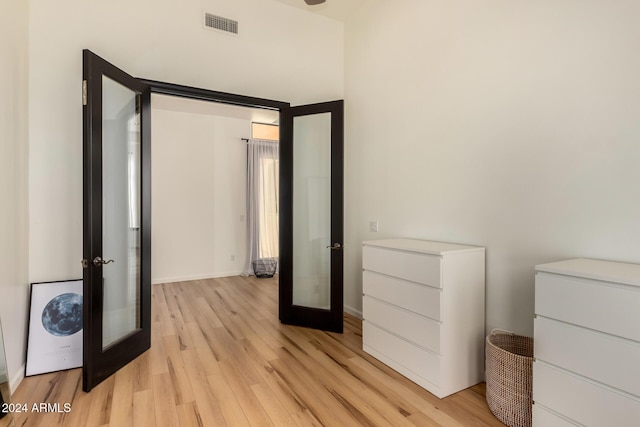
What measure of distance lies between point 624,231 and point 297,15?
11.7 feet

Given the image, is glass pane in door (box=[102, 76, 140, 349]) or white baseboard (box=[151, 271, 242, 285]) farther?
white baseboard (box=[151, 271, 242, 285])

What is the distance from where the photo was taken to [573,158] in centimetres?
181

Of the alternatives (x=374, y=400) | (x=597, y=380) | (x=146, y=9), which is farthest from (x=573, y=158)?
(x=146, y=9)

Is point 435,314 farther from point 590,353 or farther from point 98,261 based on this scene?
point 98,261

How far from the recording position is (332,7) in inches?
141

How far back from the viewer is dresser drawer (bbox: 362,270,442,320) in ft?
6.95

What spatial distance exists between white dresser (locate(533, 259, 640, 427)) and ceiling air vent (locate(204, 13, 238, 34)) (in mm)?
3392

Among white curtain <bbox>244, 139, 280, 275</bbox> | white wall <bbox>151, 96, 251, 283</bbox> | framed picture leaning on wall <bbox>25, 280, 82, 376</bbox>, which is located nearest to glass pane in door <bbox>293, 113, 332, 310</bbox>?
framed picture leaning on wall <bbox>25, 280, 82, 376</bbox>

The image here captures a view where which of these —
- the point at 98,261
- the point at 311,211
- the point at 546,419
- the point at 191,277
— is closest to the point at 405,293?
the point at 546,419

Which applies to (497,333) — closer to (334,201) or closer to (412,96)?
(334,201)

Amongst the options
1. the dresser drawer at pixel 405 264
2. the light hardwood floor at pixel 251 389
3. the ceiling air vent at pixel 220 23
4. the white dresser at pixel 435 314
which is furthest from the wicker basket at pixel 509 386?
the ceiling air vent at pixel 220 23

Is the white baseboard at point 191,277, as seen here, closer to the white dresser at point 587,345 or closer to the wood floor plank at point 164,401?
the wood floor plank at point 164,401

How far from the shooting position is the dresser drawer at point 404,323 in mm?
2123

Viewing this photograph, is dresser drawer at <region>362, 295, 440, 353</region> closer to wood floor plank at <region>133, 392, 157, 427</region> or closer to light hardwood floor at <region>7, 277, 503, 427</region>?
light hardwood floor at <region>7, 277, 503, 427</region>
